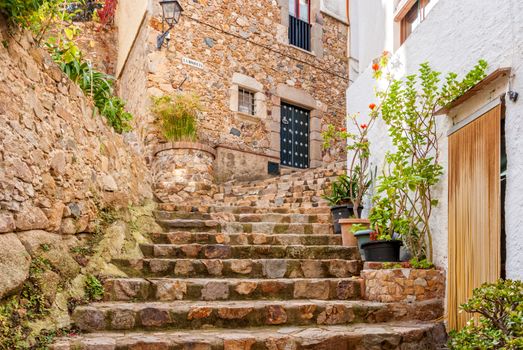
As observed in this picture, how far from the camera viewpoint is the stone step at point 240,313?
329 cm

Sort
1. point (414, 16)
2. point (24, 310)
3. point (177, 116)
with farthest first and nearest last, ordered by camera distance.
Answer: point (177, 116) < point (414, 16) < point (24, 310)

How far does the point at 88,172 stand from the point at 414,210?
276 cm

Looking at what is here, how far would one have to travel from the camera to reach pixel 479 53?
3680mm

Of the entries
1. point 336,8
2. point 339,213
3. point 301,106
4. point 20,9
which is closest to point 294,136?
point 301,106

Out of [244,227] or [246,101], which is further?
[246,101]

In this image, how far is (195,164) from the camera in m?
8.01

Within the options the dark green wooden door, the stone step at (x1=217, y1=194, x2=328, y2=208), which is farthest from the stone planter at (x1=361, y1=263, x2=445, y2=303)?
the dark green wooden door

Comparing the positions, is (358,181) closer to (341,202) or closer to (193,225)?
(341,202)

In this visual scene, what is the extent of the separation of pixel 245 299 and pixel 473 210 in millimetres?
1802

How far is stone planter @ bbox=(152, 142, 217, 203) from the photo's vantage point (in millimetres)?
7879

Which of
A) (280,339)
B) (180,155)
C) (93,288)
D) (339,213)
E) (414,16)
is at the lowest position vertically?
(280,339)

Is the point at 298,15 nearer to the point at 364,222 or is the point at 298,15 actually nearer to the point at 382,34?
the point at 382,34

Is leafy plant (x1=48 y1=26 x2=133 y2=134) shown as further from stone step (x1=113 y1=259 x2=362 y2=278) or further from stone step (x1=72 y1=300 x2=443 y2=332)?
stone step (x1=72 y1=300 x2=443 y2=332)

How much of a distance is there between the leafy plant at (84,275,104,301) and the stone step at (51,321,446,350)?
45 centimetres
